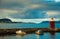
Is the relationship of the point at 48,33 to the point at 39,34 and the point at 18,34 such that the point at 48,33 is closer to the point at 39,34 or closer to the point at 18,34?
the point at 39,34

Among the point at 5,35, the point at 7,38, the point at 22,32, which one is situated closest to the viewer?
the point at 7,38

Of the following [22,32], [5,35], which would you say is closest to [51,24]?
[22,32]

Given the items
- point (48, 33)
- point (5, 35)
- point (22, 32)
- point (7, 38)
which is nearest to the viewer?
point (7, 38)

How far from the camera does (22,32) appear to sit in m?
50.7

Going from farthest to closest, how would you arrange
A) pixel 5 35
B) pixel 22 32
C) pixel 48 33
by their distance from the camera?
pixel 48 33 < pixel 22 32 < pixel 5 35

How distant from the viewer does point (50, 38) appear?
4438cm

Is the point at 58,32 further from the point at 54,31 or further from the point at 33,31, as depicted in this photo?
the point at 33,31

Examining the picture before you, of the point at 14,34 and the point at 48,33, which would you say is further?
the point at 48,33

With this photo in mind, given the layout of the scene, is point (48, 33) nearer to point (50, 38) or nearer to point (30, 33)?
point (30, 33)

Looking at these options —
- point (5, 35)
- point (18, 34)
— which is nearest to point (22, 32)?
point (18, 34)

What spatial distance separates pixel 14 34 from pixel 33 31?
16.1 ft

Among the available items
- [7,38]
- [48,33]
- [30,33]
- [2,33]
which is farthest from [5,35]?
[48,33]

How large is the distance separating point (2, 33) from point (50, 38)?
9001 mm

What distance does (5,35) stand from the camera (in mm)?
46469
